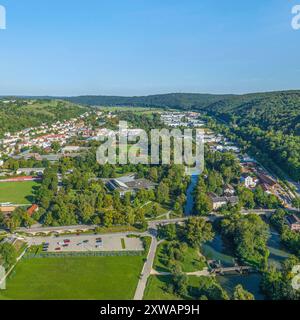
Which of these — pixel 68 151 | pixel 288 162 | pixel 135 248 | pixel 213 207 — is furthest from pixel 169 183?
pixel 68 151

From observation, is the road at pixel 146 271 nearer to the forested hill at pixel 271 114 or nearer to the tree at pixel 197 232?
the tree at pixel 197 232

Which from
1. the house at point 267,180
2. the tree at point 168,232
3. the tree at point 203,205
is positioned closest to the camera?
the tree at point 168,232

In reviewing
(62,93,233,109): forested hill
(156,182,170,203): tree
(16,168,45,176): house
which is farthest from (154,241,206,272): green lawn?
(62,93,233,109): forested hill

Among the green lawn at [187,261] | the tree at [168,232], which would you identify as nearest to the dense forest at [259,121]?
the tree at [168,232]

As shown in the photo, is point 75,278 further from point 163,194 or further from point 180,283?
point 163,194

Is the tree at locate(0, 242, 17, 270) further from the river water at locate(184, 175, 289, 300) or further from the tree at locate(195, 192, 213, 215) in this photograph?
the tree at locate(195, 192, 213, 215)

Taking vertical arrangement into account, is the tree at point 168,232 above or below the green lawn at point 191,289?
above

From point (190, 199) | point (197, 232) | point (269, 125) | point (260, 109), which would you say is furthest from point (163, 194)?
point (260, 109)
